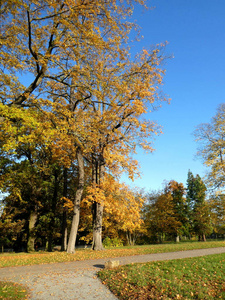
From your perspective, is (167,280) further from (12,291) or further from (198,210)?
(198,210)

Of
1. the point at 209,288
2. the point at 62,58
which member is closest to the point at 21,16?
the point at 62,58

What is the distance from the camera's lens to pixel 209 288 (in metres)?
7.14

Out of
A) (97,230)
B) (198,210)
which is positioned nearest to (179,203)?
(198,210)

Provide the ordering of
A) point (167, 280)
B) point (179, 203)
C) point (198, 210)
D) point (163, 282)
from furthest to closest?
point (179, 203) → point (198, 210) → point (167, 280) → point (163, 282)

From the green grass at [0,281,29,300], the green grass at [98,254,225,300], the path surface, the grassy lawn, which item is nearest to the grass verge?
the path surface

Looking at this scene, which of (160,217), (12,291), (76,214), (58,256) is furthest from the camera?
(160,217)

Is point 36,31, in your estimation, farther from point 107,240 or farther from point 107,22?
point 107,240

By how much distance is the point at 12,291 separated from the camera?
6.34 metres

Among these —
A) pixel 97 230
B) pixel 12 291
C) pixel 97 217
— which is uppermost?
pixel 97 217

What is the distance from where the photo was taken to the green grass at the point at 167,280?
6.44m

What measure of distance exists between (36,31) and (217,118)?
62.1 feet

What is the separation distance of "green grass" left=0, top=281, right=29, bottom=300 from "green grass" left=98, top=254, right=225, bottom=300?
2551mm

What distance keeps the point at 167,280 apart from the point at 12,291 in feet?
15.7

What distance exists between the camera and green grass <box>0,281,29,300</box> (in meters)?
5.95
